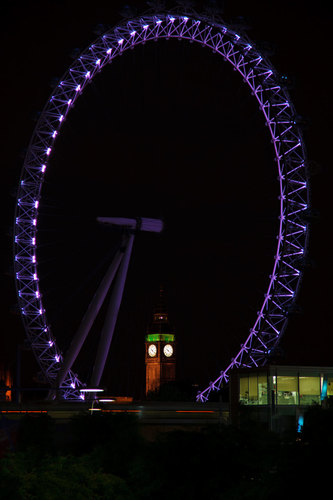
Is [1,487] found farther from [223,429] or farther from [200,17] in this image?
[200,17]

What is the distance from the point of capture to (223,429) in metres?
31.2

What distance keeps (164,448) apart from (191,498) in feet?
8.37

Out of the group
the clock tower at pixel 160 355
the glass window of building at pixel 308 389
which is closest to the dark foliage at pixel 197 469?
the glass window of building at pixel 308 389

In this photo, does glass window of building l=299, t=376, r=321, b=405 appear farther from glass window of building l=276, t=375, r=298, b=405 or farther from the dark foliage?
the dark foliage

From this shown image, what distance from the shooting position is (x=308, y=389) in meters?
51.2

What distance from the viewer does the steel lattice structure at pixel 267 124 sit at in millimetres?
51812

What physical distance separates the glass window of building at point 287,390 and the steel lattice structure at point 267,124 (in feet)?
6.98

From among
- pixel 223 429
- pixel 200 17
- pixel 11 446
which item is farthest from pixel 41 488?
pixel 200 17

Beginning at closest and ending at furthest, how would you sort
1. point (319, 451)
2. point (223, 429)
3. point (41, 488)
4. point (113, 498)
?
1. point (319, 451)
2. point (41, 488)
3. point (113, 498)
4. point (223, 429)

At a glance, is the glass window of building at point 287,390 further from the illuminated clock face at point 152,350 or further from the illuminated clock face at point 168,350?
the illuminated clock face at point 152,350

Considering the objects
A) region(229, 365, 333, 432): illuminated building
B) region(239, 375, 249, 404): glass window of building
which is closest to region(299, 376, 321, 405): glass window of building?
region(229, 365, 333, 432): illuminated building

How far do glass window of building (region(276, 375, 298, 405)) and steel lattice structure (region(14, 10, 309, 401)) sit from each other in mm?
2129

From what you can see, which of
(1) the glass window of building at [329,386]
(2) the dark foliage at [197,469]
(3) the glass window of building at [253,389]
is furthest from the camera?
(1) the glass window of building at [329,386]

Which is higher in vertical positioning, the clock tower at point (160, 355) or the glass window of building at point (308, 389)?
the clock tower at point (160, 355)
